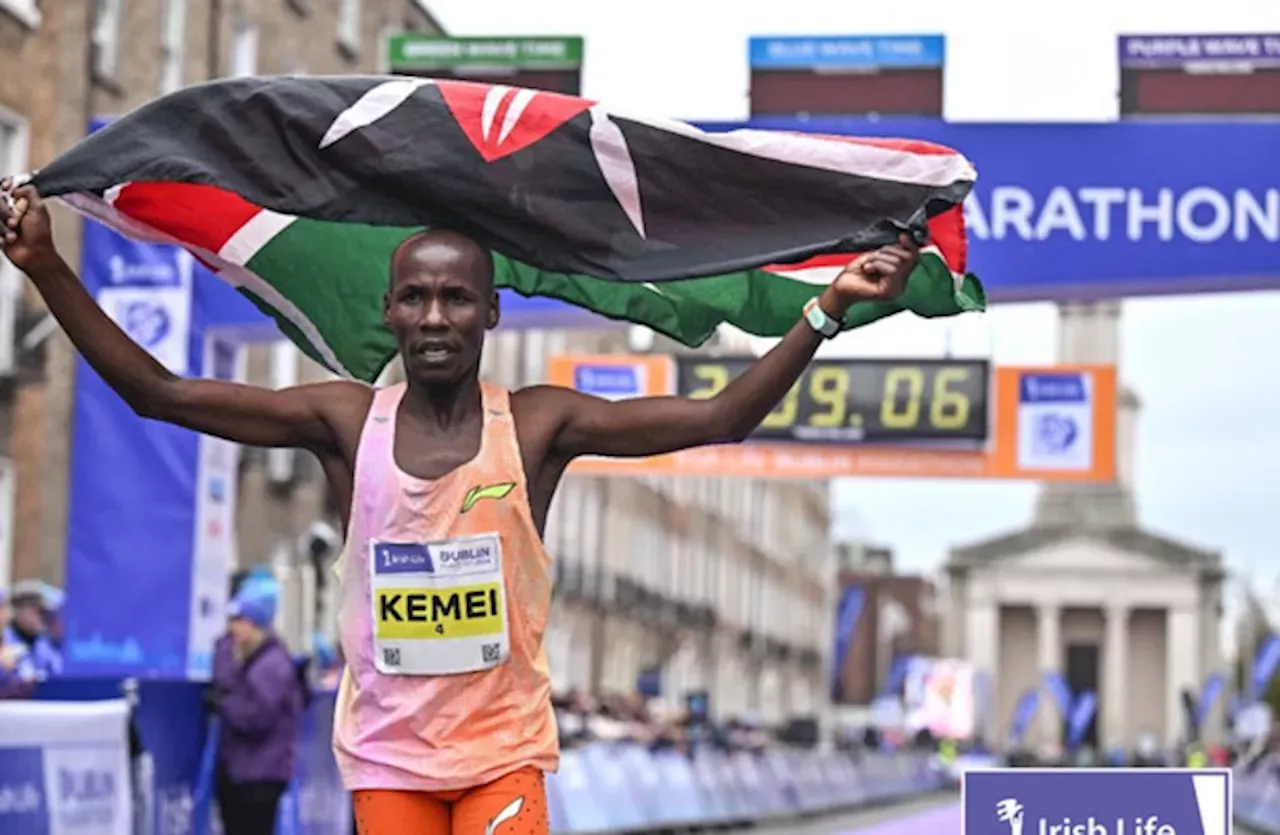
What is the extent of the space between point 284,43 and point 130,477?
71.1 feet

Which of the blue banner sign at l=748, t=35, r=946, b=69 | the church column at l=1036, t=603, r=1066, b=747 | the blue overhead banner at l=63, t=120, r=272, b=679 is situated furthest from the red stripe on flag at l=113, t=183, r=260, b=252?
the church column at l=1036, t=603, r=1066, b=747

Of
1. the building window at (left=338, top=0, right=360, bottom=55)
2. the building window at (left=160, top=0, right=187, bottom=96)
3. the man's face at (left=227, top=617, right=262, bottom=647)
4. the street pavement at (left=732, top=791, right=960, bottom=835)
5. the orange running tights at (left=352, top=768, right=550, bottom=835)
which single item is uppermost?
the building window at (left=338, top=0, right=360, bottom=55)

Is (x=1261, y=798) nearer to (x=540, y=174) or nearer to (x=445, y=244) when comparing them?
(x=540, y=174)

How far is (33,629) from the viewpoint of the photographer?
51.4 ft

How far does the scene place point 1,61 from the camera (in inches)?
1082

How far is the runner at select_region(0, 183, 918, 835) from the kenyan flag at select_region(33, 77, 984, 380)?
0.33 meters

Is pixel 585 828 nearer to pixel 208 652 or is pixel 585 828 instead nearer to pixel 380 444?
pixel 208 652

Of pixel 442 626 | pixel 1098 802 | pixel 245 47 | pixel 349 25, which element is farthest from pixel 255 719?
pixel 349 25

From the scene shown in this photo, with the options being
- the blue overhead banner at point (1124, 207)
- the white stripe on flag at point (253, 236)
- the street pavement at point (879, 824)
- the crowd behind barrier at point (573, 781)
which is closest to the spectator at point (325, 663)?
the crowd behind barrier at point (573, 781)

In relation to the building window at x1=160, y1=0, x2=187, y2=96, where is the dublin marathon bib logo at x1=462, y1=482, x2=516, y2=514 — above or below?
below

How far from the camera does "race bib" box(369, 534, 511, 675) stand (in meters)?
5.34

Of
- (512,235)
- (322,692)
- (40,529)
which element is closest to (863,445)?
(40,529)

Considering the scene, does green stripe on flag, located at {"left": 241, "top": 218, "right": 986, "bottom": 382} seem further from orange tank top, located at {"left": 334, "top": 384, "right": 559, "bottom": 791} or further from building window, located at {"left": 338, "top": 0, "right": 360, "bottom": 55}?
building window, located at {"left": 338, "top": 0, "right": 360, "bottom": 55}

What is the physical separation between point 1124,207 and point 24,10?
51.0ft
